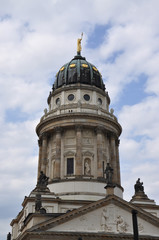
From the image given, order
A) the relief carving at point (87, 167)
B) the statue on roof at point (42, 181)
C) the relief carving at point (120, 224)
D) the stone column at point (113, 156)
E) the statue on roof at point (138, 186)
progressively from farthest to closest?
1. the stone column at point (113, 156)
2. the relief carving at point (87, 167)
3. the statue on roof at point (138, 186)
4. the statue on roof at point (42, 181)
5. the relief carving at point (120, 224)

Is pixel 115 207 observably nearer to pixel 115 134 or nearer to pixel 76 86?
pixel 115 134

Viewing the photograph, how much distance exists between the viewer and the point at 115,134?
51938 millimetres

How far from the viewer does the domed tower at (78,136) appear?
45375mm

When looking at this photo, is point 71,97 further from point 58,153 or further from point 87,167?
point 87,167

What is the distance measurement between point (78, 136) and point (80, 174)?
17.8ft

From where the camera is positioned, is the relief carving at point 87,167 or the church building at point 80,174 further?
the relief carving at point 87,167

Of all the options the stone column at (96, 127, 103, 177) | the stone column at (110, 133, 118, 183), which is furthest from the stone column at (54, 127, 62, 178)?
the stone column at (110, 133, 118, 183)

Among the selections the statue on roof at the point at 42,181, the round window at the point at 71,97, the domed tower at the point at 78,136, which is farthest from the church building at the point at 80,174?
the round window at the point at 71,97

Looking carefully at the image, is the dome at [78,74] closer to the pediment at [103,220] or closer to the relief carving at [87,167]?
the relief carving at [87,167]

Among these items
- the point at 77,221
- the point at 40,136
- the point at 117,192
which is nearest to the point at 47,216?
the point at 77,221

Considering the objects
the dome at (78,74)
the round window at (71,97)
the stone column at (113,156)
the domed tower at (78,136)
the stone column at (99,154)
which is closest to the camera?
the domed tower at (78,136)

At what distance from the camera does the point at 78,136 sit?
48.1m

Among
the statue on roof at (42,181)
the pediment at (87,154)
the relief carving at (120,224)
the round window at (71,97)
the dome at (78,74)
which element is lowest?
the relief carving at (120,224)

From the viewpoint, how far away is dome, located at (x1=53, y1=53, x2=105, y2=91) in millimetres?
53625
